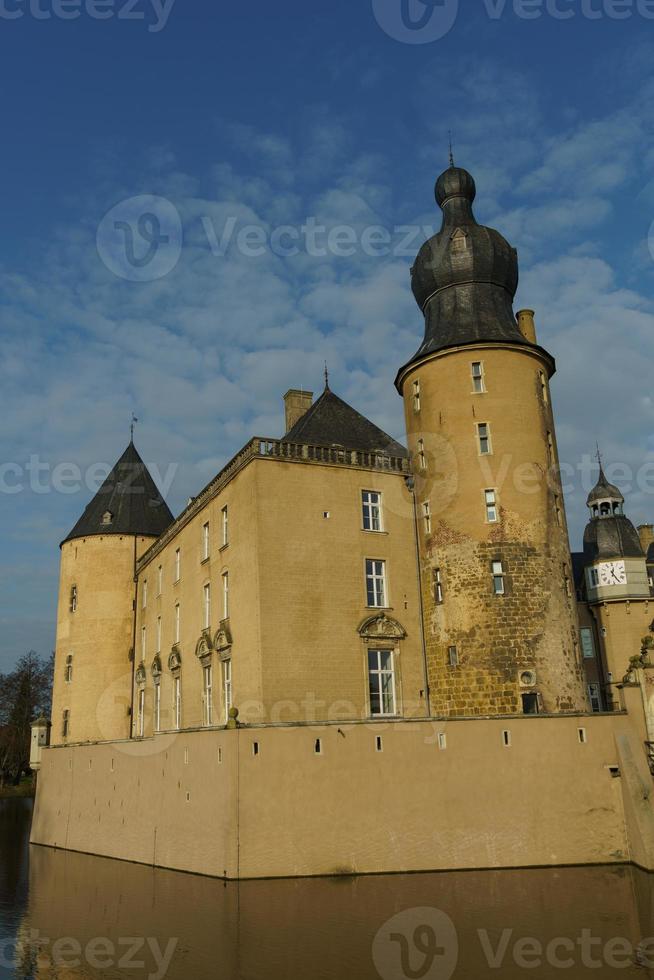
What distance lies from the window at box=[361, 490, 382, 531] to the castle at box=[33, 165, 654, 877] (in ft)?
0.18

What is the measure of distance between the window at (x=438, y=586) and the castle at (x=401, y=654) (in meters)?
0.12

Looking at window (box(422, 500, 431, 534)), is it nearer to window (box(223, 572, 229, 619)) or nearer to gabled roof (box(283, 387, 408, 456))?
gabled roof (box(283, 387, 408, 456))

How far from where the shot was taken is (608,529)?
40062 millimetres

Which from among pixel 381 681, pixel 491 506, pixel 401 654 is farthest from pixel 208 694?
pixel 491 506

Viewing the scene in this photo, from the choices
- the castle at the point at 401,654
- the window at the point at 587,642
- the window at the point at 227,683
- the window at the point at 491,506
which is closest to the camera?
the castle at the point at 401,654

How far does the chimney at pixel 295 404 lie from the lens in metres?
34.9

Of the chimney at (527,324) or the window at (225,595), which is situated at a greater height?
the chimney at (527,324)

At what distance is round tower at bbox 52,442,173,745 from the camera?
37.8 m

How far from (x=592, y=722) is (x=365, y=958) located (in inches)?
452

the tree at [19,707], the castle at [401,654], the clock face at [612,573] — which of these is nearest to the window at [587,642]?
the clock face at [612,573]

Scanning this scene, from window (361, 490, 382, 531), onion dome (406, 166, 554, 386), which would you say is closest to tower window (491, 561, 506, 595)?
window (361, 490, 382, 531)

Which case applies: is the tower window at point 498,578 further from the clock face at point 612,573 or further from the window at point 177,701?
the clock face at point 612,573

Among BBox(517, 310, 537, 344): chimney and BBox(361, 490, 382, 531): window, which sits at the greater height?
BBox(517, 310, 537, 344): chimney

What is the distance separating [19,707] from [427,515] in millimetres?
48957
